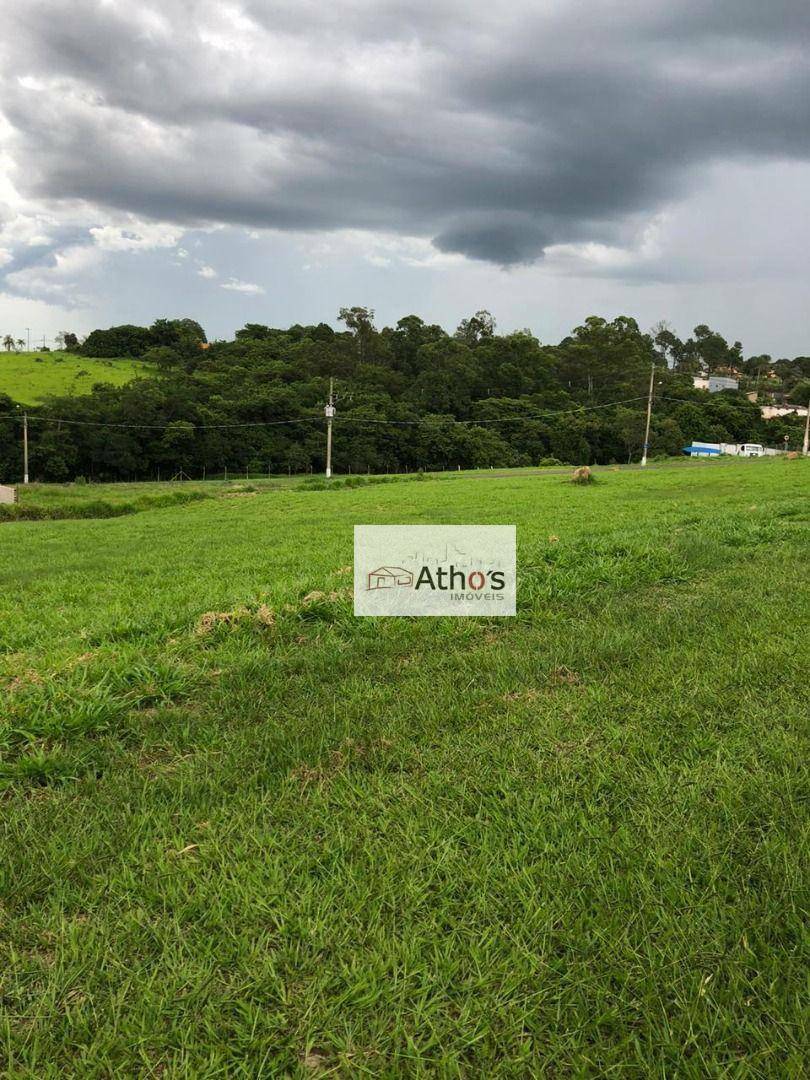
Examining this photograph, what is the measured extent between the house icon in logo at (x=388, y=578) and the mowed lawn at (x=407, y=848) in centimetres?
116

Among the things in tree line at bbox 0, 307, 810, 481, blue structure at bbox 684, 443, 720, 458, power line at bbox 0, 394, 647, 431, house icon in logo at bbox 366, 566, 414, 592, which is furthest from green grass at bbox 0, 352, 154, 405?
house icon in logo at bbox 366, 566, 414, 592

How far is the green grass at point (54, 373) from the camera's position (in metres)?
75.1

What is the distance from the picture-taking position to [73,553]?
12.3m

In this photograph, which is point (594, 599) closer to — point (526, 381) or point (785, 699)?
point (785, 699)

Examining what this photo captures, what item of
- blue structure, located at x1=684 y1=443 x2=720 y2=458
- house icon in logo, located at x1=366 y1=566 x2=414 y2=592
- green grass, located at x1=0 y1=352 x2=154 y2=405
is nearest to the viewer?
house icon in logo, located at x1=366 y1=566 x2=414 y2=592

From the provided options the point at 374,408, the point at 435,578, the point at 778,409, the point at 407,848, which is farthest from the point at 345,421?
the point at 778,409

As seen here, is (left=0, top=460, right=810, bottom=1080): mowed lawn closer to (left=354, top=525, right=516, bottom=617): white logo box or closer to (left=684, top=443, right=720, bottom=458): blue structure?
(left=354, top=525, right=516, bottom=617): white logo box

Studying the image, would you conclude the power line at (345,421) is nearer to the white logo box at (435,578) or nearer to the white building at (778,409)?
the white building at (778,409)

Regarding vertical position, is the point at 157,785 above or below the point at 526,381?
below

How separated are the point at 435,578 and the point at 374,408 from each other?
71.1m

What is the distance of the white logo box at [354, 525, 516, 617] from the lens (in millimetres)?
5641

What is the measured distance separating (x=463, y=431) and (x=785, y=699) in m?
74.8

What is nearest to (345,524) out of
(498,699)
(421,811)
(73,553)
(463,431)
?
(73,553)

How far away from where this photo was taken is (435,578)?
20.1 feet
